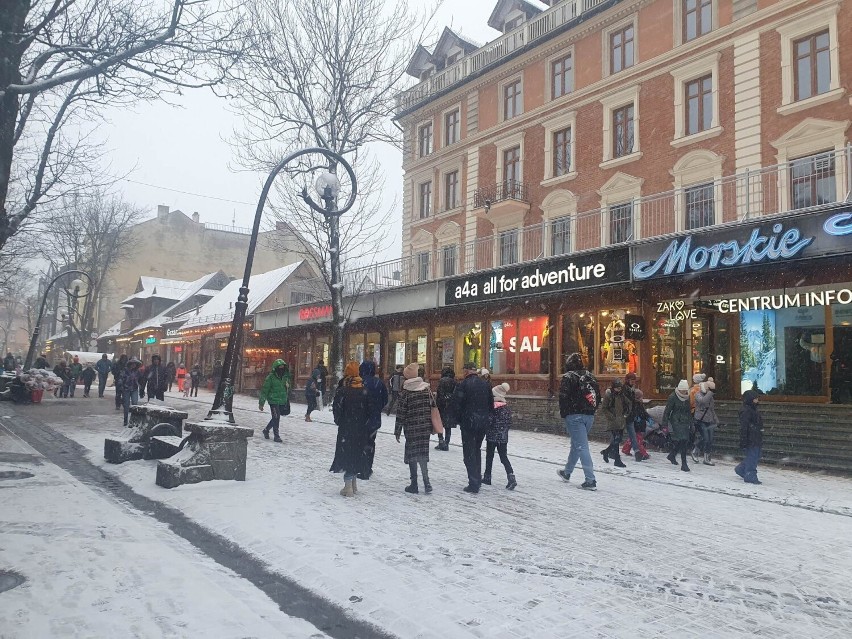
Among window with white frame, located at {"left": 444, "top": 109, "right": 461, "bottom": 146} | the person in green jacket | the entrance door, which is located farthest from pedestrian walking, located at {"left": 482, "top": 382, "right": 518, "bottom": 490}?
window with white frame, located at {"left": 444, "top": 109, "right": 461, "bottom": 146}

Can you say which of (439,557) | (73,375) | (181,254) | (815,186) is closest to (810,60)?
(815,186)

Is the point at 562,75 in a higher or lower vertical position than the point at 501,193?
higher

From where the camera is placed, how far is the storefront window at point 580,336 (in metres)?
18.2

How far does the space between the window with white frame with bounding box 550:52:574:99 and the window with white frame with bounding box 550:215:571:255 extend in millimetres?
5013

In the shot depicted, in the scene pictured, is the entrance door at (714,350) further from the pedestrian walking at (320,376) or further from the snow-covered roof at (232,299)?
the snow-covered roof at (232,299)

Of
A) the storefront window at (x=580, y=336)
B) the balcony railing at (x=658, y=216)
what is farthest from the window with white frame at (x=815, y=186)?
the storefront window at (x=580, y=336)

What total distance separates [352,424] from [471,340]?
570 inches

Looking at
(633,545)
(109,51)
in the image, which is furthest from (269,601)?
(109,51)

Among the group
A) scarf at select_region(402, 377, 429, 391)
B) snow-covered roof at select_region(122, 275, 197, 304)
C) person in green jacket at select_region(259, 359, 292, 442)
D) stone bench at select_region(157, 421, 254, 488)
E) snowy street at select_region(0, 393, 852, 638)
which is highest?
snow-covered roof at select_region(122, 275, 197, 304)

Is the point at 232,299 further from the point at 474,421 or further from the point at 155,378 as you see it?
the point at 474,421

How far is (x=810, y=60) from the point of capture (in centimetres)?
1655

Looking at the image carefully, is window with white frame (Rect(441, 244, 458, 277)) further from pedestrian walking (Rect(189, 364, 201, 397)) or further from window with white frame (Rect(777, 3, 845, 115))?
pedestrian walking (Rect(189, 364, 201, 397))

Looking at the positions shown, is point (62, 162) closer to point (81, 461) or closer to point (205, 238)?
point (81, 461)

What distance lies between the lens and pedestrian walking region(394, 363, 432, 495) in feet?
27.4
